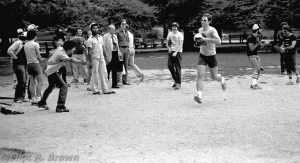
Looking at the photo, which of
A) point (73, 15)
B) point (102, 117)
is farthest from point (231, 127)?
point (73, 15)

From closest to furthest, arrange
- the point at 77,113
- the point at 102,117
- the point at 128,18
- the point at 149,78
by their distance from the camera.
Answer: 1. the point at 102,117
2. the point at 77,113
3. the point at 149,78
4. the point at 128,18

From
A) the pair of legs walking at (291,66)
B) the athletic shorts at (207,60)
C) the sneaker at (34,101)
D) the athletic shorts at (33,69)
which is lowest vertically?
the sneaker at (34,101)

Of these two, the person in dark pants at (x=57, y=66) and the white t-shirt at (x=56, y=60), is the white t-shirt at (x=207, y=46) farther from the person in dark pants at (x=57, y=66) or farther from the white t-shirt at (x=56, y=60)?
the white t-shirt at (x=56, y=60)

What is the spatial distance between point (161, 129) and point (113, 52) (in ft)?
23.2

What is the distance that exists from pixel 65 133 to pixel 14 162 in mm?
1996

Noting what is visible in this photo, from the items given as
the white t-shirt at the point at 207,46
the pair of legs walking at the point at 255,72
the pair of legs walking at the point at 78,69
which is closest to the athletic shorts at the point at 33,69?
the white t-shirt at the point at 207,46

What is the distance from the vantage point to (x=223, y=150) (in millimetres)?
6496

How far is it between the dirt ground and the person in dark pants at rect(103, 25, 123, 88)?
1.46 m

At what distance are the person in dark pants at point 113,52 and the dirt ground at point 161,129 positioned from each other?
1464 millimetres

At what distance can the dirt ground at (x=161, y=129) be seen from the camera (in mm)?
6309

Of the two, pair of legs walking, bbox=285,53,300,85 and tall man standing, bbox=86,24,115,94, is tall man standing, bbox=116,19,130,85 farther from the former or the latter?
pair of legs walking, bbox=285,53,300,85

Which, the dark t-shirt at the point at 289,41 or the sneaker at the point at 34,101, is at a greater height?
the dark t-shirt at the point at 289,41

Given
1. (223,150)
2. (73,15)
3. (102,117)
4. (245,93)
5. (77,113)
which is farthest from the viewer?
(73,15)

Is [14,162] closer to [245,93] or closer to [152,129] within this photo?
[152,129]
